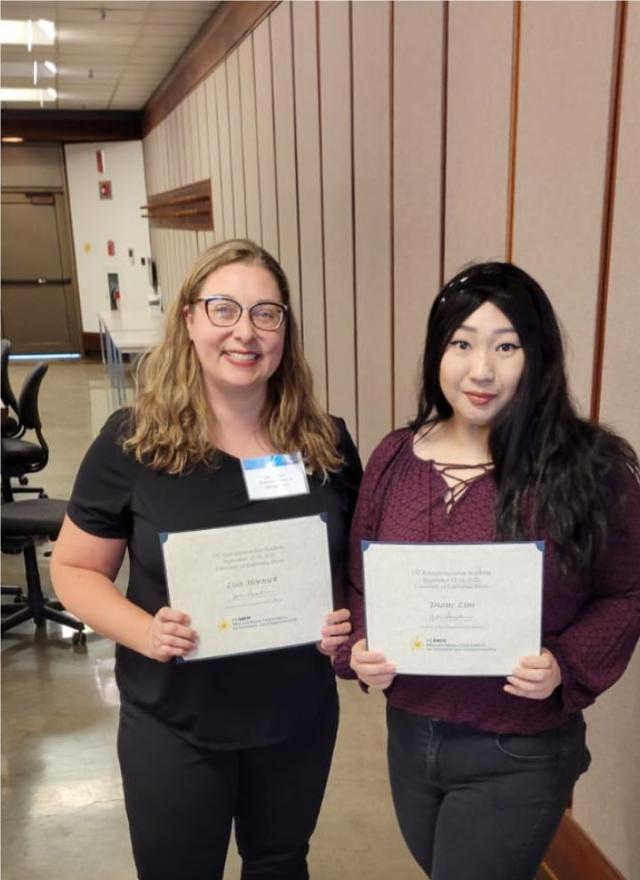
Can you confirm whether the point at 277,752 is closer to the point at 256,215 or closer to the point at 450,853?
the point at 450,853

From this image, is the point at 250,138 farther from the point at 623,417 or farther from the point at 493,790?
the point at 493,790

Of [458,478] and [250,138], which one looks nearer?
[458,478]

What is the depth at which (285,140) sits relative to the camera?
4.52 m

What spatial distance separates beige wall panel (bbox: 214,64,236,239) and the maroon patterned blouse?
5.26 m

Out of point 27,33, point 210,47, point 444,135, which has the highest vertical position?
point 27,33

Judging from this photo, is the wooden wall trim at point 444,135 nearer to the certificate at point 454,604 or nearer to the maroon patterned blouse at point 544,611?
the maroon patterned blouse at point 544,611

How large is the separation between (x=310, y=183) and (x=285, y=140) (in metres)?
0.56

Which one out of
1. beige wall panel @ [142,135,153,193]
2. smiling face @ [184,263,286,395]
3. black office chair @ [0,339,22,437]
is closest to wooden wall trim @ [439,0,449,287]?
smiling face @ [184,263,286,395]

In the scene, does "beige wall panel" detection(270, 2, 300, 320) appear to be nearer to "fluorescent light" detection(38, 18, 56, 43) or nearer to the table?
the table

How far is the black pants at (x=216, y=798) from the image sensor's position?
142 centimetres

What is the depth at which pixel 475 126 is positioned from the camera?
240 cm

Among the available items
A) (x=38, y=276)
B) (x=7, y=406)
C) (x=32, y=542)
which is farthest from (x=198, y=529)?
(x=38, y=276)

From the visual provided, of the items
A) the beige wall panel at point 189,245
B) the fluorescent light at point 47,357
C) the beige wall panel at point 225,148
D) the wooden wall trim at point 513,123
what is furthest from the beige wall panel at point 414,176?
the fluorescent light at point 47,357

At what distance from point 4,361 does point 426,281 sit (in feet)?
10.6
